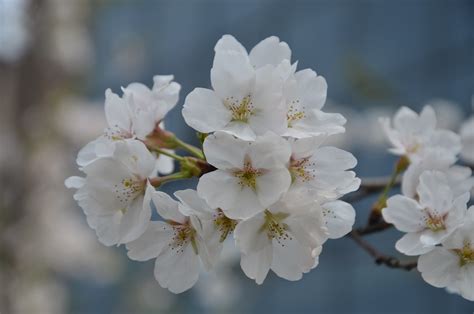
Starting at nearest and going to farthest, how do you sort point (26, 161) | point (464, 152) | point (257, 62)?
point (257, 62)
point (464, 152)
point (26, 161)

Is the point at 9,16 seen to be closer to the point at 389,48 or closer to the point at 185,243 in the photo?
the point at 185,243

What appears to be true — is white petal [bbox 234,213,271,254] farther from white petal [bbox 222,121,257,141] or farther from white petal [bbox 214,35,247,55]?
white petal [bbox 214,35,247,55]

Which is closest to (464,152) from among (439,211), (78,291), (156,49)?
(439,211)

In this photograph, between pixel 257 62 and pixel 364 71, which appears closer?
pixel 257 62

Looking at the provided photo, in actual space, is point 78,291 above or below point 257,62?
below

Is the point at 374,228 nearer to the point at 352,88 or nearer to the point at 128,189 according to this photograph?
the point at 128,189

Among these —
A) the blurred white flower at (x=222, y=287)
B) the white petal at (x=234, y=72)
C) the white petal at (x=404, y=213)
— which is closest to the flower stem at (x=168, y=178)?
the white petal at (x=234, y=72)

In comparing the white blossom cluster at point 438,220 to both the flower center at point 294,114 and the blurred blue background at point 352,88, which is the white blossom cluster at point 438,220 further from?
the blurred blue background at point 352,88
